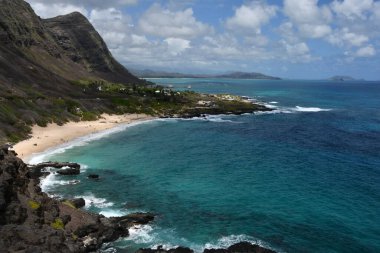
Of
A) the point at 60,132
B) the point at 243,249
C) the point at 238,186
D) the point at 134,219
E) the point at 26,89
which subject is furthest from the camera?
the point at 26,89

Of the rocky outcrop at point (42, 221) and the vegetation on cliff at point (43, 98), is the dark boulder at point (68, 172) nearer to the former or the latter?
the rocky outcrop at point (42, 221)

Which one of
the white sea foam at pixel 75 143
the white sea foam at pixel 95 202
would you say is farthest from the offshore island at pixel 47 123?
the white sea foam at pixel 75 143

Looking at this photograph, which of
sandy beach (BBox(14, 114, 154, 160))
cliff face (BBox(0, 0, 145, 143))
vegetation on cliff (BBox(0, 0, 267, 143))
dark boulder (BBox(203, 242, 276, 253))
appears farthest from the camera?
vegetation on cliff (BBox(0, 0, 267, 143))

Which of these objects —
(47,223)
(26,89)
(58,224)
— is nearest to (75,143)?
(26,89)

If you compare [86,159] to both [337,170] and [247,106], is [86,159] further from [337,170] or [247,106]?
[247,106]

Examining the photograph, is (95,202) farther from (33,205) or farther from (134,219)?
(33,205)

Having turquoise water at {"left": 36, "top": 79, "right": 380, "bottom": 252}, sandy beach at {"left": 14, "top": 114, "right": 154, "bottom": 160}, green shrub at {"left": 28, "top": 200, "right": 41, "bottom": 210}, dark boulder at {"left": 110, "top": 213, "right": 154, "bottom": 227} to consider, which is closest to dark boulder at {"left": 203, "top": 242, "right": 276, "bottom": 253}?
turquoise water at {"left": 36, "top": 79, "right": 380, "bottom": 252}

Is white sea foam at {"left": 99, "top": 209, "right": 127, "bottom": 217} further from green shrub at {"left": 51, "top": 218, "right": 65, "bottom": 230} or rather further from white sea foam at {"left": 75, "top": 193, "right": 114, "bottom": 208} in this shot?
green shrub at {"left": 51, "top": 218, "right": 65, "bottom": 230}

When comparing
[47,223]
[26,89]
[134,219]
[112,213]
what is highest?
[26,89]
